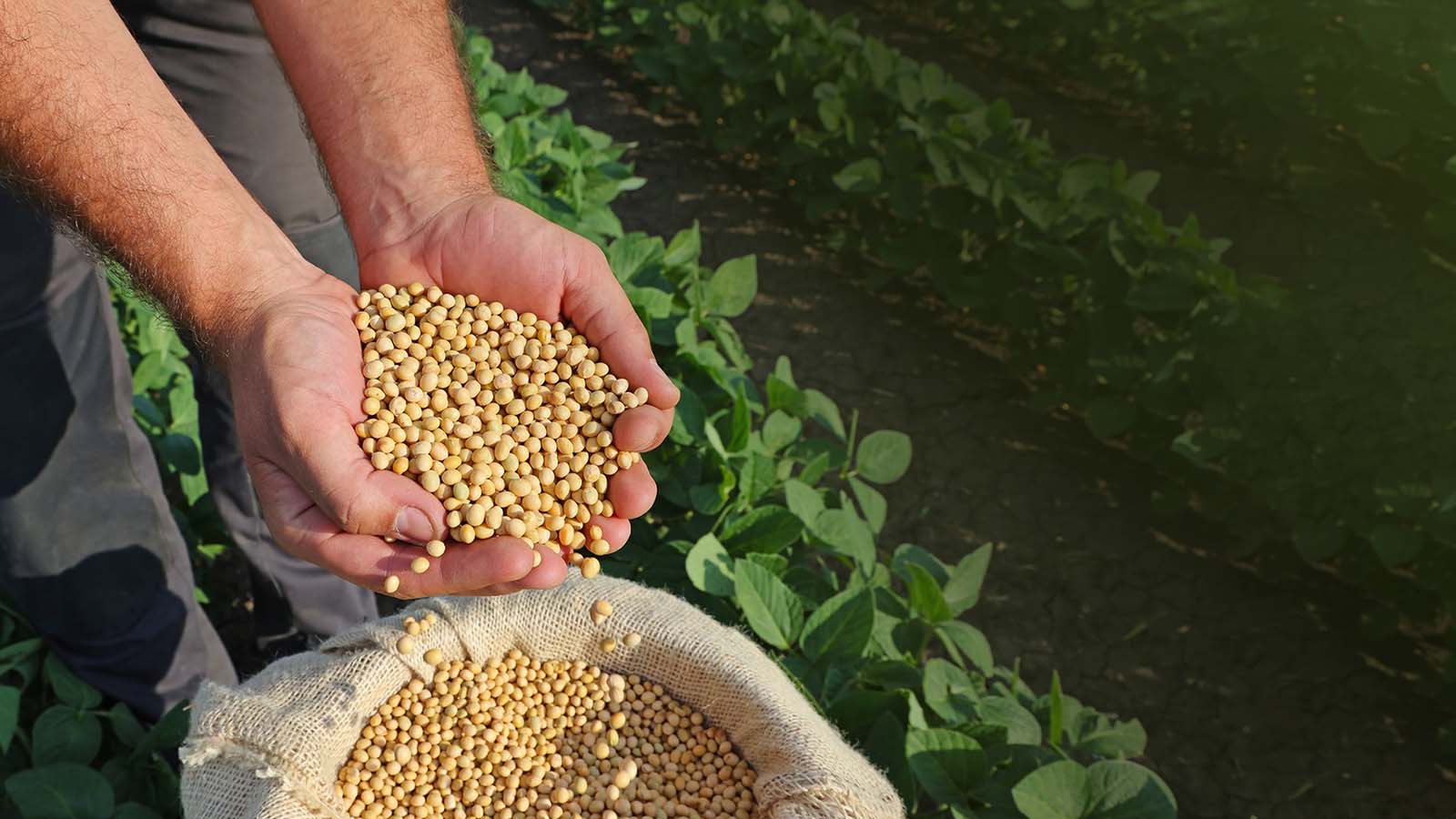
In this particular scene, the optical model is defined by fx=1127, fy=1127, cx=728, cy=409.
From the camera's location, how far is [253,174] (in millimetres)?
2092

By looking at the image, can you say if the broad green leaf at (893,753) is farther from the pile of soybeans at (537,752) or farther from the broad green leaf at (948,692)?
the pile of soybeans at (537,752)

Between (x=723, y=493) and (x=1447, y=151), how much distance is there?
3.62 meters

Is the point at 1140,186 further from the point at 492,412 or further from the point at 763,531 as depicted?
the point at 492,412

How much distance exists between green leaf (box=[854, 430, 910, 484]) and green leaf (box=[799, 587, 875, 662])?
0.53 m

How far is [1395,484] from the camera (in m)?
3.12

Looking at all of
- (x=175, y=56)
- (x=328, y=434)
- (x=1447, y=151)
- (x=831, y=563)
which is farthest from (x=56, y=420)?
(x=1447, y=151)

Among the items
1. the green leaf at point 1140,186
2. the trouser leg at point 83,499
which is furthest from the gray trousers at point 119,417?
the green leaf at point 1140,186

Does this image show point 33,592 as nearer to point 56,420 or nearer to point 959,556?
point 56,420

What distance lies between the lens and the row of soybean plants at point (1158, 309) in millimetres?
3174

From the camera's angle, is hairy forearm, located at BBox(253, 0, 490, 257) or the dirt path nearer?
hairy forearm, located at BBox(253, 0, 490, 257)

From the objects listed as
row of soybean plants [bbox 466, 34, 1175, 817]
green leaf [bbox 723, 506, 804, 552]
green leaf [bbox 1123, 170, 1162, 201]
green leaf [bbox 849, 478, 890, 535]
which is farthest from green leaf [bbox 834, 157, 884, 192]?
green leaf [bbox 723, 506, 804, 552]

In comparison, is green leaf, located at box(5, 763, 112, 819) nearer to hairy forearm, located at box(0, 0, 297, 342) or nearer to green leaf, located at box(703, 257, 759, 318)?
hairy forearm, located at box(0, 0, 297, 342)

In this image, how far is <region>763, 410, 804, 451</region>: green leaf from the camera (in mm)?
2428

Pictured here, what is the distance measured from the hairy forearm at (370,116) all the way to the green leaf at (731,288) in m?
0.98
